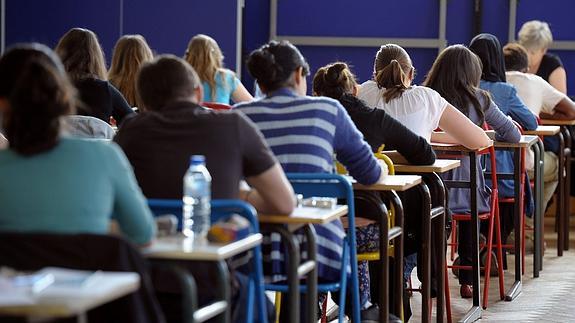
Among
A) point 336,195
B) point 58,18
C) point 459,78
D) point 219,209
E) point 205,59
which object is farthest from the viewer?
point 58,18

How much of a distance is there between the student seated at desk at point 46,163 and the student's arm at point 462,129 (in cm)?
295

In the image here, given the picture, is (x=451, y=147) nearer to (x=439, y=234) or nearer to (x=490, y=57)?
(x=439, y=234)

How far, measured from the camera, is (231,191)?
10.7 feet

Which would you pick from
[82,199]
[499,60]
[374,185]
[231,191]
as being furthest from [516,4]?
[82,199]

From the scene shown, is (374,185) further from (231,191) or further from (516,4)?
(516,4)

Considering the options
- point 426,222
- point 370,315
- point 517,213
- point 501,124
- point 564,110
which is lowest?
point 370,315

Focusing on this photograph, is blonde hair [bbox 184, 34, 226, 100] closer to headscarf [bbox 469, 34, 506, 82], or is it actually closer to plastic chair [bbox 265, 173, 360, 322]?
headscarf [bbox 469, 34, 506, 82]

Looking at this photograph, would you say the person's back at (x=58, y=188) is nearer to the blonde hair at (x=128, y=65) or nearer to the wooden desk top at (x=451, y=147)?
the wooden desk top at (x=451, y=147)

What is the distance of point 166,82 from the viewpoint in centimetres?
332

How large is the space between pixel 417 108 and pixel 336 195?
5.06ft

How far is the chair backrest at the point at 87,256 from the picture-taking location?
94.1 inches

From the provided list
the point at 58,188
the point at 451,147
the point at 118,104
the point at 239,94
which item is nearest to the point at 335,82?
the point at 451,147

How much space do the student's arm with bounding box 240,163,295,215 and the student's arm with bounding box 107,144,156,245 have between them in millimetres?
639

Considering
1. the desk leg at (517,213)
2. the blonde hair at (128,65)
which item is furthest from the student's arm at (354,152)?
the blonde hair at (128,65)
